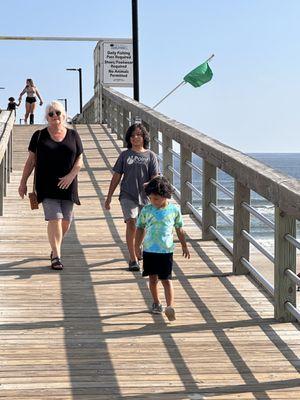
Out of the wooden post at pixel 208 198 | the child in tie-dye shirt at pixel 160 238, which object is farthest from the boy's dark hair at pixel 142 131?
the child in tie-dye shirt at pixel 160 238

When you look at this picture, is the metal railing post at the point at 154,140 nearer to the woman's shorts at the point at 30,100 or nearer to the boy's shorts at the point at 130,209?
the boy's shorts at the point at 130,209

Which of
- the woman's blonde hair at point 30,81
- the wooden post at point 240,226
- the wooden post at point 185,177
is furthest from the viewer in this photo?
the woman's blonde hair at point 30,81

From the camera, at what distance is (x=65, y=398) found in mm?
4980

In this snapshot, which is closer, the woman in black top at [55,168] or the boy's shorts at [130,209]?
the woman in black top at [55,168]

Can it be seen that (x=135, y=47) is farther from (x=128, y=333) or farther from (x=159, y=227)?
(x=128, y=333)

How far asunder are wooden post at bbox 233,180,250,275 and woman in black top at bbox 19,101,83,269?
143 cm

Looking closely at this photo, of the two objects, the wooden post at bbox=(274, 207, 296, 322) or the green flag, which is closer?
the wooden post at bbox=(274, 207, 296, 322)

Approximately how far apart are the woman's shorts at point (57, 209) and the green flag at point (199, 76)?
561 inches

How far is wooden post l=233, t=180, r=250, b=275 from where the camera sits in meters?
7.82

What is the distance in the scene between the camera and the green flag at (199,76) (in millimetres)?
22263

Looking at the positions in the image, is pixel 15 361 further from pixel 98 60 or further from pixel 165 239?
pixel 98 60

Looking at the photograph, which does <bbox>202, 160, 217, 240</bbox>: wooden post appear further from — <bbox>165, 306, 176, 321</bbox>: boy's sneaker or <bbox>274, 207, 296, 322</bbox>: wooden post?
<bbox>165, 306, 176, 321</bbox>: boy's sneaker

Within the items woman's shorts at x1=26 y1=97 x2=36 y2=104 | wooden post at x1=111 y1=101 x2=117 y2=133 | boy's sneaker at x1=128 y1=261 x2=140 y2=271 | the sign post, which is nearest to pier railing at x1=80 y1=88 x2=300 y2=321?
boy's sneaker at x1=128 y1=261 x2=140 y2=271

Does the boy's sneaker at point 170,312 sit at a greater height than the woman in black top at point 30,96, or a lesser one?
lesser
